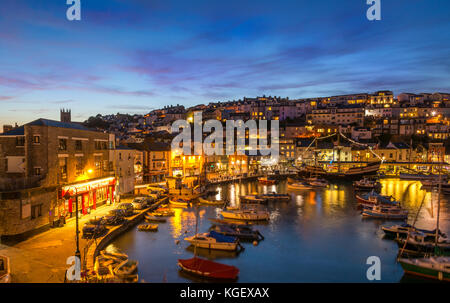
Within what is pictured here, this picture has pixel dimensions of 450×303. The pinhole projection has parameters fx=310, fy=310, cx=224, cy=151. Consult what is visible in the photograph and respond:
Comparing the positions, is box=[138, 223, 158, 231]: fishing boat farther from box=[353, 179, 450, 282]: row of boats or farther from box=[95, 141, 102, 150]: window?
box=[353, 179, 450, 282]: row of boats

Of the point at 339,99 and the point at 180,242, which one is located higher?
the point at 339,99

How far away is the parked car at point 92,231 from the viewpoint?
629 inches

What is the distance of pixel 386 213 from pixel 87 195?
22601 mm

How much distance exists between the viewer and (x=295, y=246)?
18328 millimetres

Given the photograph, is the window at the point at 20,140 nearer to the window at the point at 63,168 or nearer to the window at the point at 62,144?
the window at the point at 62,144

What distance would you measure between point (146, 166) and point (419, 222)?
2846 cm

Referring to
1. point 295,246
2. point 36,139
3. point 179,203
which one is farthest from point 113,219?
point 295,246

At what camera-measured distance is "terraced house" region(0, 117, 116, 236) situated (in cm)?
1423

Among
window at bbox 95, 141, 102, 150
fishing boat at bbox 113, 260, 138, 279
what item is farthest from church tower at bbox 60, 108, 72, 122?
fishing boat at bbox 113, 260, 138, 279

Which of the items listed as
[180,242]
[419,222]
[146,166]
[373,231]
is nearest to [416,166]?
[419,222]

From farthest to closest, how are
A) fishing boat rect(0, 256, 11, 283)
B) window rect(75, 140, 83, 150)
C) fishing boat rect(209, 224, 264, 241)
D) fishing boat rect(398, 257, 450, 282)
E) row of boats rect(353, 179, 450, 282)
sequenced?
window rect(75, 140, 83, 150) → fishing boat rect(209, 224, 264, 241) → row of boats rect(353, 179, 450, 282) → fishing boat rect(398, 257, 450, 282) → fishing boat rect(0, 256, 11, 283)

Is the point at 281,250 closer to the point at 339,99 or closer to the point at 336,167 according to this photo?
the point at 336,167

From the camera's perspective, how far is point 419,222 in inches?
938
